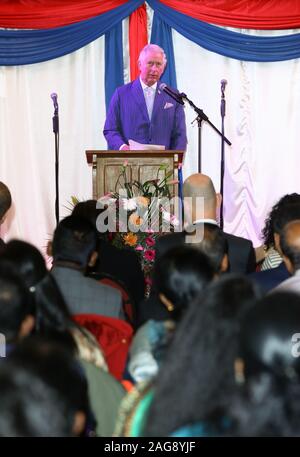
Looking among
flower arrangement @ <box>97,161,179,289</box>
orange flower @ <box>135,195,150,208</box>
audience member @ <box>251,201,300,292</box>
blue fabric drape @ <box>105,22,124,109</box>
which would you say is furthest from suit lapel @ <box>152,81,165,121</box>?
audience member @ <box>251,201,300,292</box>

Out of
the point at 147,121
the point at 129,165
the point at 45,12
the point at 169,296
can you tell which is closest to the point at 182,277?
the point at 169,296

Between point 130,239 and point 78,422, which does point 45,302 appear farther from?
point 130,239

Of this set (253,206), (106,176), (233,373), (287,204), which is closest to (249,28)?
(253,206)

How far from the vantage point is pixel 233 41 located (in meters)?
8.48

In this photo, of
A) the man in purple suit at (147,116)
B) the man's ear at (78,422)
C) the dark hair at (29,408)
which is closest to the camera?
the dark hair at (29,408)

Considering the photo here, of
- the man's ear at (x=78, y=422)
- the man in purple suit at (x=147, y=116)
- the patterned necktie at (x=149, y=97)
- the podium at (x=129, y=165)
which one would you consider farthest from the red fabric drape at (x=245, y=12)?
the man's ear at (x=78, y=422)

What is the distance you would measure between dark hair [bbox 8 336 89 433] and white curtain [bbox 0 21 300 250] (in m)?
7.22

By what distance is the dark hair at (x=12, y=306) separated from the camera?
202cm

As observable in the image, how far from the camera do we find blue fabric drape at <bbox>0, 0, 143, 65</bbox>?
8.38m

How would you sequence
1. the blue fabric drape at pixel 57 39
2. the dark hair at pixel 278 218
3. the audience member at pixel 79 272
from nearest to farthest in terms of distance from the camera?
the audience member at pixel 79 272
the dark hair at pixel 278 218
the blue fabric drape at pixel 57 39

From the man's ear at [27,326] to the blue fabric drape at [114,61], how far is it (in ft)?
21.8

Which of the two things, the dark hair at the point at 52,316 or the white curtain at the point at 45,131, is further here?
the white curtain at the point at 45,131

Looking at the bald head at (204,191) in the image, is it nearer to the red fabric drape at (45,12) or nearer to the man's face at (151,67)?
the man's face at (151,67)

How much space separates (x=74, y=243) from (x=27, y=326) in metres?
1.02
